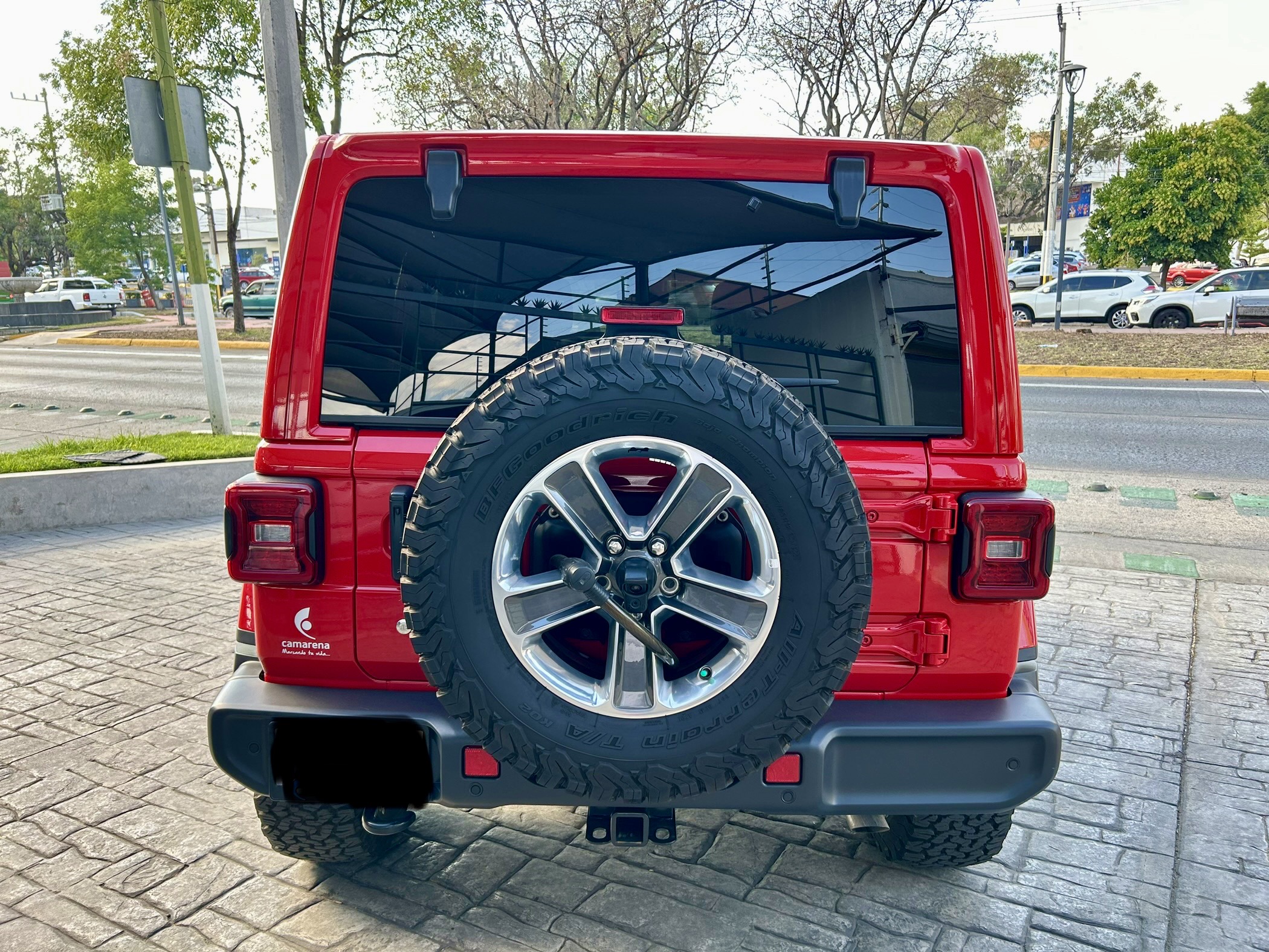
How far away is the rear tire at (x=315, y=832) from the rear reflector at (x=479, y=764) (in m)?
0.53

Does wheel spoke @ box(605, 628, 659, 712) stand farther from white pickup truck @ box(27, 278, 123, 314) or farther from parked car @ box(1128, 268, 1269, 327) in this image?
white pickup truck @ box(27, 278, 123, 314)

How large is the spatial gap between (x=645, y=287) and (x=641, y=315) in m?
0.07

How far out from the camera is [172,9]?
18750 mm

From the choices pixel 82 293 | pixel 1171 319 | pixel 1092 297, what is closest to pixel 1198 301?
pixel 1171 319

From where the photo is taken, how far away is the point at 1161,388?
47.5ft

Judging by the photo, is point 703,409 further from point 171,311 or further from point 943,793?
point 171,311

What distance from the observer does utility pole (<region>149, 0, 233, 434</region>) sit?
8.27m

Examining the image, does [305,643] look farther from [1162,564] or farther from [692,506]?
[1162,564]

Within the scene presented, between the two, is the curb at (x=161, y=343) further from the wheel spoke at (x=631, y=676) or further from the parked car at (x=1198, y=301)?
the wheel spoke at (x=631, y=676)

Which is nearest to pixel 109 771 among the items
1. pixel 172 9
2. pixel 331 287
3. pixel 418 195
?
pixel 331 287

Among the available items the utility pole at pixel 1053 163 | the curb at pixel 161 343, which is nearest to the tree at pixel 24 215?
the curb at pixel 161 343

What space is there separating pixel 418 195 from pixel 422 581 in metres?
0.95

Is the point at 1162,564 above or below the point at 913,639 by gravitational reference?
below

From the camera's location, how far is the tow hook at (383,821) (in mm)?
2721
